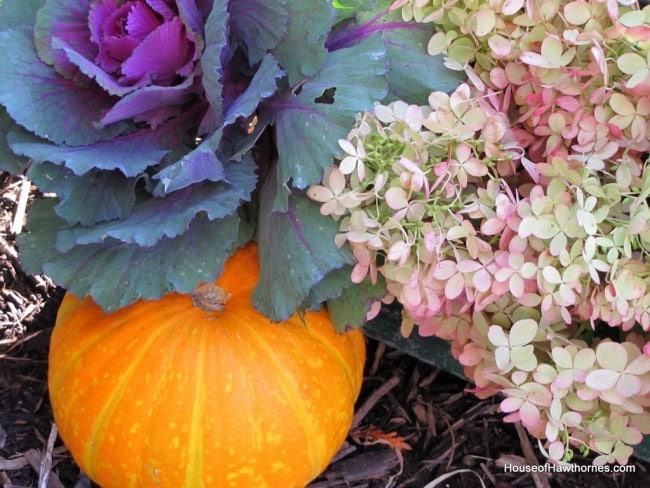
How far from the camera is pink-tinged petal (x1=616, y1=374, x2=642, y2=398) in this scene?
3.41 ft

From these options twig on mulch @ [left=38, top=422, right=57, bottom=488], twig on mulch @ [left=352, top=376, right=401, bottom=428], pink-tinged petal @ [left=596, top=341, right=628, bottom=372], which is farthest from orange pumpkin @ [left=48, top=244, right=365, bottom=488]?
pink-tinged petal @ [left=596, top=341, right=628, bottom=372]

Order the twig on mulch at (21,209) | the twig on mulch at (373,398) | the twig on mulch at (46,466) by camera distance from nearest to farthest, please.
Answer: the twig on mulch at (46,466)
the twig on mulch at (373,398)
the twig on mulch at (21,209)

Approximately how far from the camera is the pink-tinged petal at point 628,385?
104cm

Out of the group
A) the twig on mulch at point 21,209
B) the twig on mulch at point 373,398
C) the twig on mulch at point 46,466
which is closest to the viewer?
the twig on mulch at point 46,466

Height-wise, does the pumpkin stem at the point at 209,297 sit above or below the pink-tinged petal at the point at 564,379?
above

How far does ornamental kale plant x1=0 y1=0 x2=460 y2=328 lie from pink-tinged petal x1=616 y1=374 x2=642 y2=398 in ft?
1.28

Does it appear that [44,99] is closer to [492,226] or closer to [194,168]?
[194,168]

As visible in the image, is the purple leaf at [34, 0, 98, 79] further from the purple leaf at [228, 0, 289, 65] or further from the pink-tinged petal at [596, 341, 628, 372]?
the pink-tinged petal at [596, 341, 628, 372]

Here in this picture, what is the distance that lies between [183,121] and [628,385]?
797 millimetres

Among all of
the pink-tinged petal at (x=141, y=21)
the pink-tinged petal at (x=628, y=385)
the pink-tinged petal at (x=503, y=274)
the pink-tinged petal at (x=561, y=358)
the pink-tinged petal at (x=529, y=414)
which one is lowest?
the pink-tinged petal at (x=529, y=414)

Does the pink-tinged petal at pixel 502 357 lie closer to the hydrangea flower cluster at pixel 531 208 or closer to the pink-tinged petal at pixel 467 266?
the hydrangea flower cluster at pixel 531 208

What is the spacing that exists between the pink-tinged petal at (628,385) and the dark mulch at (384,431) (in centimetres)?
48

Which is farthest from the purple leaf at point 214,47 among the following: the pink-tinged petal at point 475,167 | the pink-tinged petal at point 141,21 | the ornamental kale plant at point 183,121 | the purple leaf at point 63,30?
the pink-tinged petal at point 475,167

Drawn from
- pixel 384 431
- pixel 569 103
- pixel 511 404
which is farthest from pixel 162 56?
pixel 384 431
